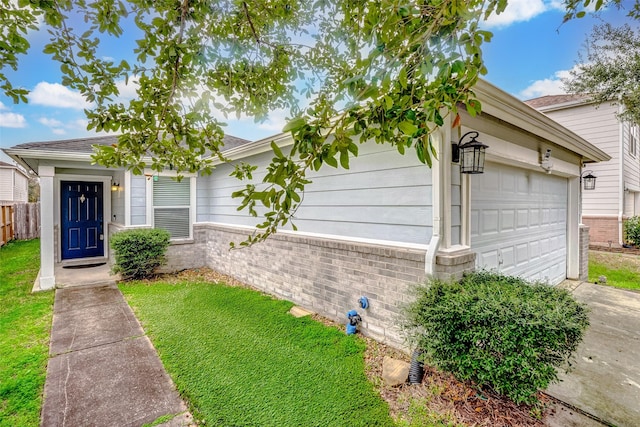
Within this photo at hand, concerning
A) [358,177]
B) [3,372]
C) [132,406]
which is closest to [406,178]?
[358,177]

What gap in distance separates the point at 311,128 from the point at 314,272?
359cm

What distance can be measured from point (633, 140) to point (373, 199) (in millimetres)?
13286

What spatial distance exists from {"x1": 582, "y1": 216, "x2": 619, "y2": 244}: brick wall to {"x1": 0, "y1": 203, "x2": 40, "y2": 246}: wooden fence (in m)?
21.9

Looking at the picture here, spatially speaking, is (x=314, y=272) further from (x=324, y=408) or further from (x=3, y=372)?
(x=3, y=372)

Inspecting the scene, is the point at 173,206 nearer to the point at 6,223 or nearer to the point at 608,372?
the point at 608,372

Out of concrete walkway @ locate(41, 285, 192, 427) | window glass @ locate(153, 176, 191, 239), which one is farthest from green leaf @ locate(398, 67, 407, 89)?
window glass @ locate(153, 176, 191, 239)

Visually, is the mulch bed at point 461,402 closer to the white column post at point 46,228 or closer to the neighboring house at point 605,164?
the white column post at point 46,228

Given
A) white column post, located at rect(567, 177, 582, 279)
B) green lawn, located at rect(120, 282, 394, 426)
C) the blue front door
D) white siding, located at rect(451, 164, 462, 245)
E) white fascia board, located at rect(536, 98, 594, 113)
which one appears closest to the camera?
green lawn, located at rect(120, 282, 394, 426)

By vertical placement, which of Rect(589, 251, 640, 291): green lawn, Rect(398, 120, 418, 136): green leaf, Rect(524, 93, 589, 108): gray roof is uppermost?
Rect(524, 93, 589, 108): gray roof

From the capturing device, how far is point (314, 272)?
15.3 ft

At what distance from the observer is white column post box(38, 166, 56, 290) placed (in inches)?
236

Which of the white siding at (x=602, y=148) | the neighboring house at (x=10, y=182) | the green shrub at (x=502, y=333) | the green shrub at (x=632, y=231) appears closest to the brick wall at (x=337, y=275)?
the green shrub at (x=502, y=333)

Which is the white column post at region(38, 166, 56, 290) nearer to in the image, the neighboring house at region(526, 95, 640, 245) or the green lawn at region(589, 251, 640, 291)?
the green lawn at region(589, 251, 640, 291)

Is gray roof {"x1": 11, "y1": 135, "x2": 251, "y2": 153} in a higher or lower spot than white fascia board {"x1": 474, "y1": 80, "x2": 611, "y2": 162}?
higher
